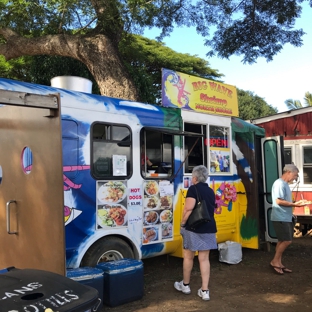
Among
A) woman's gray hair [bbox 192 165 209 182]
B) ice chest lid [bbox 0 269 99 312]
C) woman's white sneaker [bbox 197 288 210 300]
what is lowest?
woman's white sneaker [bbox 197 288 210 300]

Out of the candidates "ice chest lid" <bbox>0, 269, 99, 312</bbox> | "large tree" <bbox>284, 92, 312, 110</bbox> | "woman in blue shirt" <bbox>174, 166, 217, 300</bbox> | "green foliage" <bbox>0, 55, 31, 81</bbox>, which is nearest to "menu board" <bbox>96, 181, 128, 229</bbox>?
"woman in blue shirt" <bbox>174, 166, 217, 300</bbox>

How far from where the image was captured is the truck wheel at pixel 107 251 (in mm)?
4758

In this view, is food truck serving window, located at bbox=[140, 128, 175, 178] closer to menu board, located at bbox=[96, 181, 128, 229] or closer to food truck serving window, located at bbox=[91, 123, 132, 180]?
food truck serving window, located at bbox=[91, 123, 132, 180]

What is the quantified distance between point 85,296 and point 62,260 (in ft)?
2.52

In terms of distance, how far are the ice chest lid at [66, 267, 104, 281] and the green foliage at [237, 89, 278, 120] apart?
34587 mm

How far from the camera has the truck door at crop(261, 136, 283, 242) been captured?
739 cm

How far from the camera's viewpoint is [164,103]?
19.3 ft

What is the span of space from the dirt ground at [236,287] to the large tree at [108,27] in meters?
4.61

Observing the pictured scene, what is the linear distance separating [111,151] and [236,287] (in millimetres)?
2694

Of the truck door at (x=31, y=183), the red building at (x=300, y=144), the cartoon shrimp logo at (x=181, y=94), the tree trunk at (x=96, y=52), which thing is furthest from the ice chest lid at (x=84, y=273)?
the red building at (x=300, y=144)

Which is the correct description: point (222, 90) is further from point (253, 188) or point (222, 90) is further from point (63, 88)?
point (63, 88)

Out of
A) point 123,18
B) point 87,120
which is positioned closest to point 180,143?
point 87,120

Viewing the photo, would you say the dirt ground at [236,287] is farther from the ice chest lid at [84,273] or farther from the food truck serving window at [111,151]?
the food truck serving window at [111,151]

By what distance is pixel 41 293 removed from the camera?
2271 millimetres
